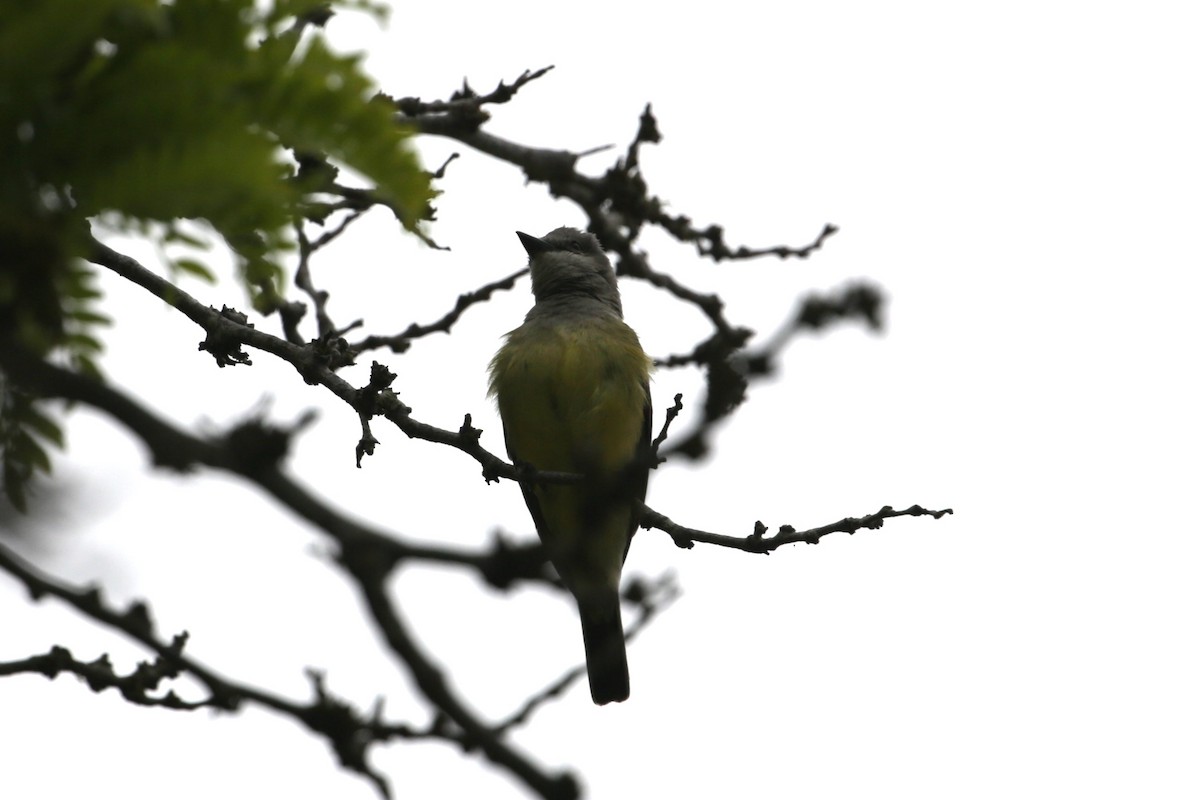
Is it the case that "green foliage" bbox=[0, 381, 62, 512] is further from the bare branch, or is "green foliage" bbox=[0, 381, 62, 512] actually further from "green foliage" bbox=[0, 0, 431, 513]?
the bare branch

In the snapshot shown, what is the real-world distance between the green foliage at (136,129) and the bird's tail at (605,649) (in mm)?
6275

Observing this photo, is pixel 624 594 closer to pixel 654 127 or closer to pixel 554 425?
pixel 554 425

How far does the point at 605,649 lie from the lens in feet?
27.2

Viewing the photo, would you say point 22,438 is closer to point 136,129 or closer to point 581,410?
point 136,129

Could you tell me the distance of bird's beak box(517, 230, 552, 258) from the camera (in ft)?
30.0

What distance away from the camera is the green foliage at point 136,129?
1.75 meters

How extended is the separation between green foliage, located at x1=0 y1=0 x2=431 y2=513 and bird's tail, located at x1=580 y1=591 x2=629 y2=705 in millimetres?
6275

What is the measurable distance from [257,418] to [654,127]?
467 cm

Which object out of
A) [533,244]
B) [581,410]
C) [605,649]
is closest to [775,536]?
[581,410]

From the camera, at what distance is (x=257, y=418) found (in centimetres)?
346

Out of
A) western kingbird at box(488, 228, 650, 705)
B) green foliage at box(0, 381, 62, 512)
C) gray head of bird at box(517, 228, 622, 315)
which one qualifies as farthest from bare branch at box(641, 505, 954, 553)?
gray head of bird at box(517, 228, 622, 315)

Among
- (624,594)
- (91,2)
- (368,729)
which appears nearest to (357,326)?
(624,594)

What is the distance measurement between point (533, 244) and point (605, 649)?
309cm

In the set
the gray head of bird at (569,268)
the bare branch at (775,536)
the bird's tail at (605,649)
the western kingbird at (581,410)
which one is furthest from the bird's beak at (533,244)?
the bare branch at (775,536)
